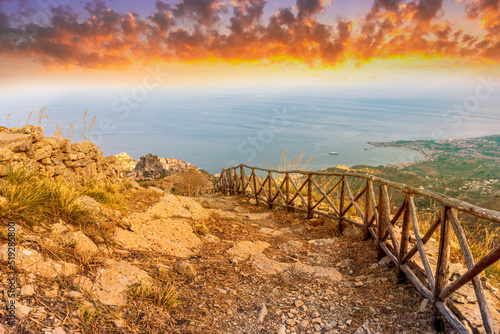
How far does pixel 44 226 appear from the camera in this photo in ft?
10.4

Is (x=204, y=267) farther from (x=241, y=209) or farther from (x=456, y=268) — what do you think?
(x=241, y=209)

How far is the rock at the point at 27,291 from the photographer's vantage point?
209 cm

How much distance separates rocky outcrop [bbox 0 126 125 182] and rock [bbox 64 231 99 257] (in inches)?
72.2

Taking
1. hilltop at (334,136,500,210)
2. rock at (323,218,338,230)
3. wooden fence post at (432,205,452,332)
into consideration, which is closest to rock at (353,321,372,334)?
wooden fence post at (432,205,452,332)

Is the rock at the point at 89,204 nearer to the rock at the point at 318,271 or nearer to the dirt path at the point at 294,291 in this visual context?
the dirt path at the point at 294,291

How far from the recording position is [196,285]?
325 centimetres

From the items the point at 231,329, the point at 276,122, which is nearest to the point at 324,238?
the point at 231,329

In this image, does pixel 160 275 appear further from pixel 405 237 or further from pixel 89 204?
pixel 405 237

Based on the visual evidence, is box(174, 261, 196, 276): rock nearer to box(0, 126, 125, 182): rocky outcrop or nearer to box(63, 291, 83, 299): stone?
box(63, 291, 83, 299): stone

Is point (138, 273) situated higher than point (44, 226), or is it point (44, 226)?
point (44, 226)

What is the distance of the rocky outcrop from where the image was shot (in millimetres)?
4560

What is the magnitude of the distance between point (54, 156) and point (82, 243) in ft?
11.8

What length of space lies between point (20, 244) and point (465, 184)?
25053 mm

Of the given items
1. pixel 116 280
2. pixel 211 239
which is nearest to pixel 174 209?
pixel 211 239
